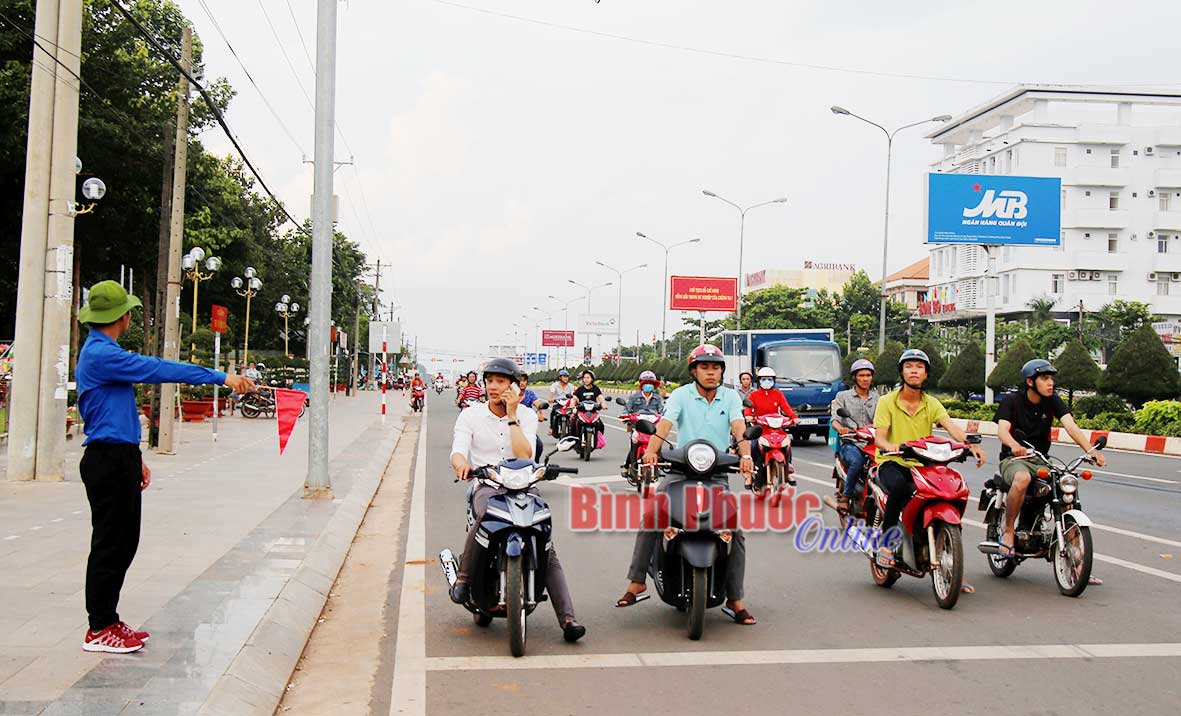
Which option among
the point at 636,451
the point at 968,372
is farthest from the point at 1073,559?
the point at 968,372

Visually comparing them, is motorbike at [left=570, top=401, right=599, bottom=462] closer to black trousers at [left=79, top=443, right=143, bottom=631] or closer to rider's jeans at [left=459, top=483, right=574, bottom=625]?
rider's jeans at [left=459, top=483, right=574, bottom=625]

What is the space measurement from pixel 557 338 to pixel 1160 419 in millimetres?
86673

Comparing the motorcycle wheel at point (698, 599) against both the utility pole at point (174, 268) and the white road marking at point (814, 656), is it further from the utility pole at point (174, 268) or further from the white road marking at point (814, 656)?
the utility pole at point (174, 268)

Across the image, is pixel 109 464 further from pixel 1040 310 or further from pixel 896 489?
pixel 1040 310

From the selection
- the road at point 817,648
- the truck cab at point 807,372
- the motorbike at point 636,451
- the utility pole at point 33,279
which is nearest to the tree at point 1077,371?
the truck cab at point 807,372

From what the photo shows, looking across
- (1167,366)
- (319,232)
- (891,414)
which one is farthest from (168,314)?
(1167,366)

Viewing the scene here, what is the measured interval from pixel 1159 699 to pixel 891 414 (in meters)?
3.06

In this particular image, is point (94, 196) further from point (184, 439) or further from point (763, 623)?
point (763, 623)

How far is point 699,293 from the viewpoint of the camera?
7344cm

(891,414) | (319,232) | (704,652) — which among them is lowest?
(704,652)

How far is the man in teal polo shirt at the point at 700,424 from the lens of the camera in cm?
661

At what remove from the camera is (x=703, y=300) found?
73.3m

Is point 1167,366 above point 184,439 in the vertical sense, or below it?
above

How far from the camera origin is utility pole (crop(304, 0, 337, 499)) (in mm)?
12117
